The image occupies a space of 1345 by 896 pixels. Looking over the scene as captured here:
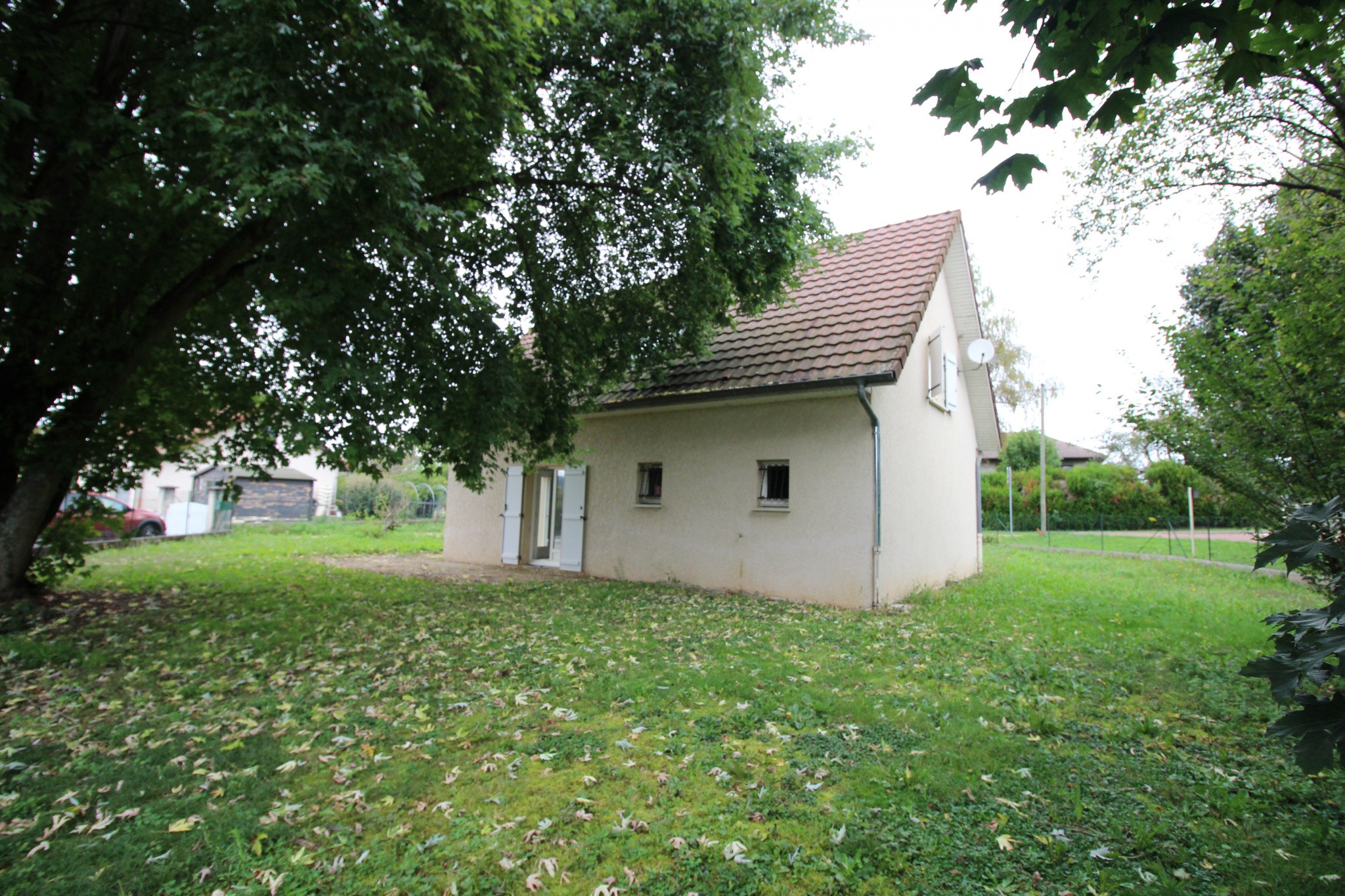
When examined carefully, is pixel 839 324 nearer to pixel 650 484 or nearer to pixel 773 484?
pixel 773 484

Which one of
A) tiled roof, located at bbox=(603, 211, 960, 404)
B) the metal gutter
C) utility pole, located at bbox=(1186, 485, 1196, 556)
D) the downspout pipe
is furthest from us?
utility pole, located at bbox=(1186, 485, 1196, 556)

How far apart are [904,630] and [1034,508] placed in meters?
27.9

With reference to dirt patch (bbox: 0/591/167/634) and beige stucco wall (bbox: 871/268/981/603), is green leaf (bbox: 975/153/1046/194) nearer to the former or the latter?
beige stucco wall (bbox: 871/268/981/603)

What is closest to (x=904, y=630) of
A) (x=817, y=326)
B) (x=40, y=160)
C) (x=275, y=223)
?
(x=817, y=326)

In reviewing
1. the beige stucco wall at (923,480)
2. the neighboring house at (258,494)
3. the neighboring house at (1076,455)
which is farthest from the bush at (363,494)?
the neighboring house at (1076,455)

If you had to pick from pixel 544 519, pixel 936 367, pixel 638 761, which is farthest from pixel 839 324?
pixel 544 519

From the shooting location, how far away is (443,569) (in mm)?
13148

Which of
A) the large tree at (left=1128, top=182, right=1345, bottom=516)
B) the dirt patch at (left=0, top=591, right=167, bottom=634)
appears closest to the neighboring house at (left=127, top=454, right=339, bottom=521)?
the dirt patch at (left=0, top=591, right=167, bottom=634)

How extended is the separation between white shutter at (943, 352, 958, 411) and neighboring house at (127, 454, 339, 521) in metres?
25.3

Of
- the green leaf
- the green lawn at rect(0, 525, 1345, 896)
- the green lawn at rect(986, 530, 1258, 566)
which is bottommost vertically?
the green lawn at rect(0, 525, 1345, 896)

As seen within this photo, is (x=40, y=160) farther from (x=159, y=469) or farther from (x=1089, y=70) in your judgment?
(x=1089, y=70)

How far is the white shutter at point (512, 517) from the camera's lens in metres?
13.9

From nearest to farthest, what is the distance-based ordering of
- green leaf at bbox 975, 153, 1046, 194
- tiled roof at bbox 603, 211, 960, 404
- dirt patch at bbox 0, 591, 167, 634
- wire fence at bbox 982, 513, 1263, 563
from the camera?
1. green leaf at bbox 975, 153, 1046, 194
2. dirt patch at bbox 0, 591, 167, 634
3. tiled roof at bbox 603, 211, 960, 404
4. wire fence at bbox 982, 513, 1263, 563

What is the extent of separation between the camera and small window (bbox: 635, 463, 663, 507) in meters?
11.9
